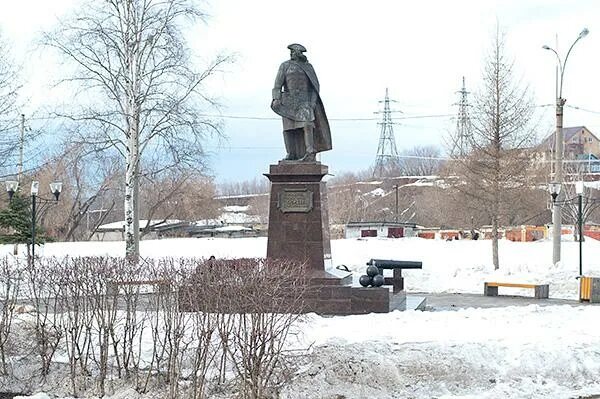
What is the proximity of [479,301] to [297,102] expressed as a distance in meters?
6.25

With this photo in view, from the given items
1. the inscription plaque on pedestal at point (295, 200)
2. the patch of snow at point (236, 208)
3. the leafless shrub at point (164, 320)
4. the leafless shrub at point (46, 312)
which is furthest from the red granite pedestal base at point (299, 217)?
the patch of snow at point (236, 208)

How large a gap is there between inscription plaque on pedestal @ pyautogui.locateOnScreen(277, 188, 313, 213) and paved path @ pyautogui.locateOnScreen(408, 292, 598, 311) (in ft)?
11.9

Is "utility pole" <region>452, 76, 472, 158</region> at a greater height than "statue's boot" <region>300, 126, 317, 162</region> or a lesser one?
greater

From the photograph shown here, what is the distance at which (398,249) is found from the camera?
34.7 metres

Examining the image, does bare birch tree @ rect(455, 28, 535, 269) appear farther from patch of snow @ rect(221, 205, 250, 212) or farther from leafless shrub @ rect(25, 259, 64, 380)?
patch of snow @ rect(221, 205, 250, 212)

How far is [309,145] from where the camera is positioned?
1342 cm

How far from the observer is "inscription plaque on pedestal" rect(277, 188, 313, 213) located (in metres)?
12.8

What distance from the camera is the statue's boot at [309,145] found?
13375 mm

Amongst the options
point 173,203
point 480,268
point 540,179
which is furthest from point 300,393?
point 173,203

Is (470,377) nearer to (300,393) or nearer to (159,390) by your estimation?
(300,393)

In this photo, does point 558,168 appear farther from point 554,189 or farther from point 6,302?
point 6,302

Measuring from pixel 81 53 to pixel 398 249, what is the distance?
17773 millimetres

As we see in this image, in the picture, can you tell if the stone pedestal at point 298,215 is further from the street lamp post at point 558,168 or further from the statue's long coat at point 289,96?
the street lamp post at point 558,168

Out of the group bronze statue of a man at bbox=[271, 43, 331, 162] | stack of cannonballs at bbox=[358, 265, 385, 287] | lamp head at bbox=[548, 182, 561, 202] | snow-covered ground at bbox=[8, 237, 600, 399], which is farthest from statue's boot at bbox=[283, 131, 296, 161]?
lamp head at bbox=[548, 182, 561, 202]
